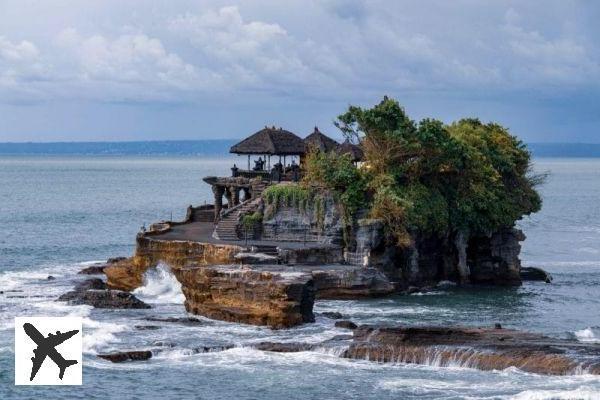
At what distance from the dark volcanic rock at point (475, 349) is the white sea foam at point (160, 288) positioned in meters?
16.2

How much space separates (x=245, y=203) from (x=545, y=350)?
96.1 feet

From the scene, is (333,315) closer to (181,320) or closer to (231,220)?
(181,320)

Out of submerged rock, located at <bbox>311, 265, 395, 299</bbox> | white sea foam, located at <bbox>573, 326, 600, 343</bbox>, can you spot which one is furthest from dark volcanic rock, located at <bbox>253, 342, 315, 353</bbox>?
submerged rock, located at <bbox>311, 265, 395, 299</bbox>

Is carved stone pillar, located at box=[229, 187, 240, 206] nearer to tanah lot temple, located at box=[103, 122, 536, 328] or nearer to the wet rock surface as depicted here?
tanah lot temple, located at box=[103, 122, 536, 328]

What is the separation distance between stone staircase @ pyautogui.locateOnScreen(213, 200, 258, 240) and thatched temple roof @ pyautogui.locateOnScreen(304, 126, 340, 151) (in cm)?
655

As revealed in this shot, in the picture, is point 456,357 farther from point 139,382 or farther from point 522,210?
point 522,210

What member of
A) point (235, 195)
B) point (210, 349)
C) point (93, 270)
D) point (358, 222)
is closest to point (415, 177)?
point (358, 222)

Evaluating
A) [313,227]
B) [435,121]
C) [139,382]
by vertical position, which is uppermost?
[435,121]

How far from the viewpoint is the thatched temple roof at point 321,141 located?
7452 cm

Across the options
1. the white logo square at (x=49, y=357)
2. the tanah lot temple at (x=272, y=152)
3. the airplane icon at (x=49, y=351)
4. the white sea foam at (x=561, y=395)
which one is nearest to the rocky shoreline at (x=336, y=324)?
the white sea foam at (x=561, y=395)

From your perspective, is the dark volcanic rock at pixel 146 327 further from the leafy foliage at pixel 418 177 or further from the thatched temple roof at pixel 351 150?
the thatched temple roof at pixel 351 150

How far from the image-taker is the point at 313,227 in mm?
66500

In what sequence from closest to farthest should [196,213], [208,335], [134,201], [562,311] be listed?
[208,335], [562,311], [196,213], [134,201]

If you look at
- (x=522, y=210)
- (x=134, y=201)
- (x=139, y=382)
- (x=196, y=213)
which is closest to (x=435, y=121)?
(x=522, y=210)
